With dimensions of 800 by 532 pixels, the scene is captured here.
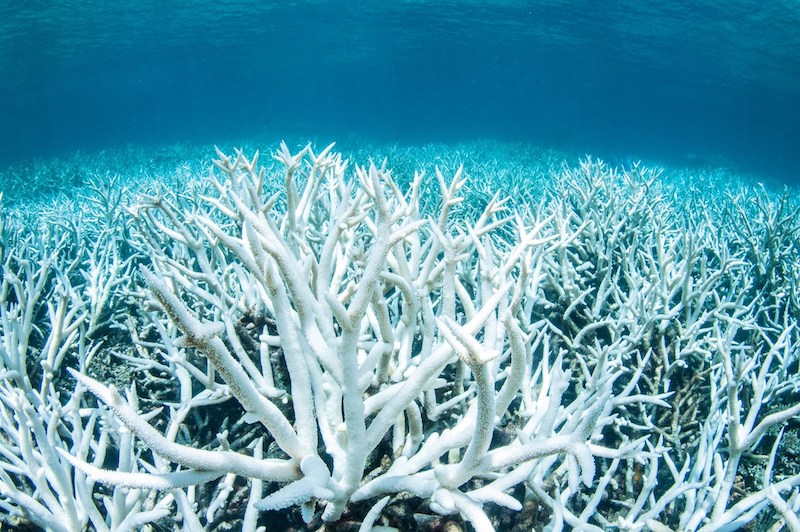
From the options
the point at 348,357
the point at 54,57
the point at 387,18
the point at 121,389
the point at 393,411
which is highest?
the point at 387,18

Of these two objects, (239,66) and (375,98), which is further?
(375,98)

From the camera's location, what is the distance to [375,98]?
445 feet

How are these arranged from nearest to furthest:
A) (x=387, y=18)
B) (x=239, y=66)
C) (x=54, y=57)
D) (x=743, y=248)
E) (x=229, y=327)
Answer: (x=229, y=327), (x=743, y=248), (x=387, y=18), (x=54, y=57), (x=239, y=66)

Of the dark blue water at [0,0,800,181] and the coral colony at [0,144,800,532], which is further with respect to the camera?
the dark blue water at [0,0,800,181]

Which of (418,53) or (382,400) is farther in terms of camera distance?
(418,53)

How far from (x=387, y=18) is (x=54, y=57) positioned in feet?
102

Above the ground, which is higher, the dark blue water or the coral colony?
the dark blue water

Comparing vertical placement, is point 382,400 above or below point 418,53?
below

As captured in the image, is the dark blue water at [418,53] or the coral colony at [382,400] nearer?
the coral colony at [382,400]

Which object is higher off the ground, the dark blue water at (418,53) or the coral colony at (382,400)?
the dark blue water at (418,53)

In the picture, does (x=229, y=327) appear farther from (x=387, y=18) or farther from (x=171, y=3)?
(x=387, y=18)

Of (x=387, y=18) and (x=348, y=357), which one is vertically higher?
(x=387, y=18)

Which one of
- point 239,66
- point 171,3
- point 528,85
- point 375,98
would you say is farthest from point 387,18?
Answer: point 375,98

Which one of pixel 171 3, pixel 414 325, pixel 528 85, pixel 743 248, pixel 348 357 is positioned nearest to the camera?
pixel 348 357
